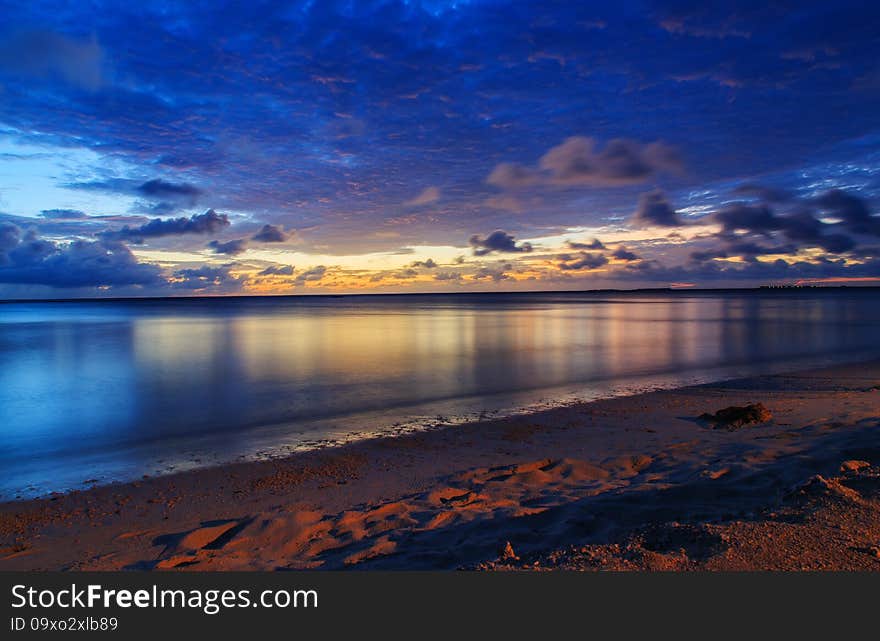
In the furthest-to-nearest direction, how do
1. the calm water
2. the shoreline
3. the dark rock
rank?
the calm water < the dark rock < the shoreline

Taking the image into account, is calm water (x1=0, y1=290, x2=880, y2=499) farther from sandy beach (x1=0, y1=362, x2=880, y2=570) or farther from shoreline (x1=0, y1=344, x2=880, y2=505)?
sandy beach (x1=0, y1=362, x2=880, y2=570)

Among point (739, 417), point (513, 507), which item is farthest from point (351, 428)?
point (739, 417)

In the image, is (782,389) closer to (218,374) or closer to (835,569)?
(835,569)

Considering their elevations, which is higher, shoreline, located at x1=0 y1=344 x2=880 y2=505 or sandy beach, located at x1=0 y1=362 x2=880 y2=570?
sandy beach, located at x1=0 y1=362 x2=880 y2=570

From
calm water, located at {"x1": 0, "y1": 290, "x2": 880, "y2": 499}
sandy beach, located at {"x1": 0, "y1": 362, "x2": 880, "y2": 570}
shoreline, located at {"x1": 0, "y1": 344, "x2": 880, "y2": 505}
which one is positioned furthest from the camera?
calm water, located at {"x1": 0, "y1": 290, "x2": 880, "y2": 499}

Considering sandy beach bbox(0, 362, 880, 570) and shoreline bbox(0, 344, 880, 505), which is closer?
sandy beach bbox(0, 362, 880, 570)

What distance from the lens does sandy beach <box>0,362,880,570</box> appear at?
4762mm

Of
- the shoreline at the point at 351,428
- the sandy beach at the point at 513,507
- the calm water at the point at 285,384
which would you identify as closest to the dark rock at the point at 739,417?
the sandy beach at the point at 513,507

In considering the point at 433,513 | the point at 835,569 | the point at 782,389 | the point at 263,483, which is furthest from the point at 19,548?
the point at 782,389

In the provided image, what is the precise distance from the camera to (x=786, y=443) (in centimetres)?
935

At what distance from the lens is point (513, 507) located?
677cm

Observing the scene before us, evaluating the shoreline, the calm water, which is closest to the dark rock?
the shoreline

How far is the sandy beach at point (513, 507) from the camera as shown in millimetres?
4762

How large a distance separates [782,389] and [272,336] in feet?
129
